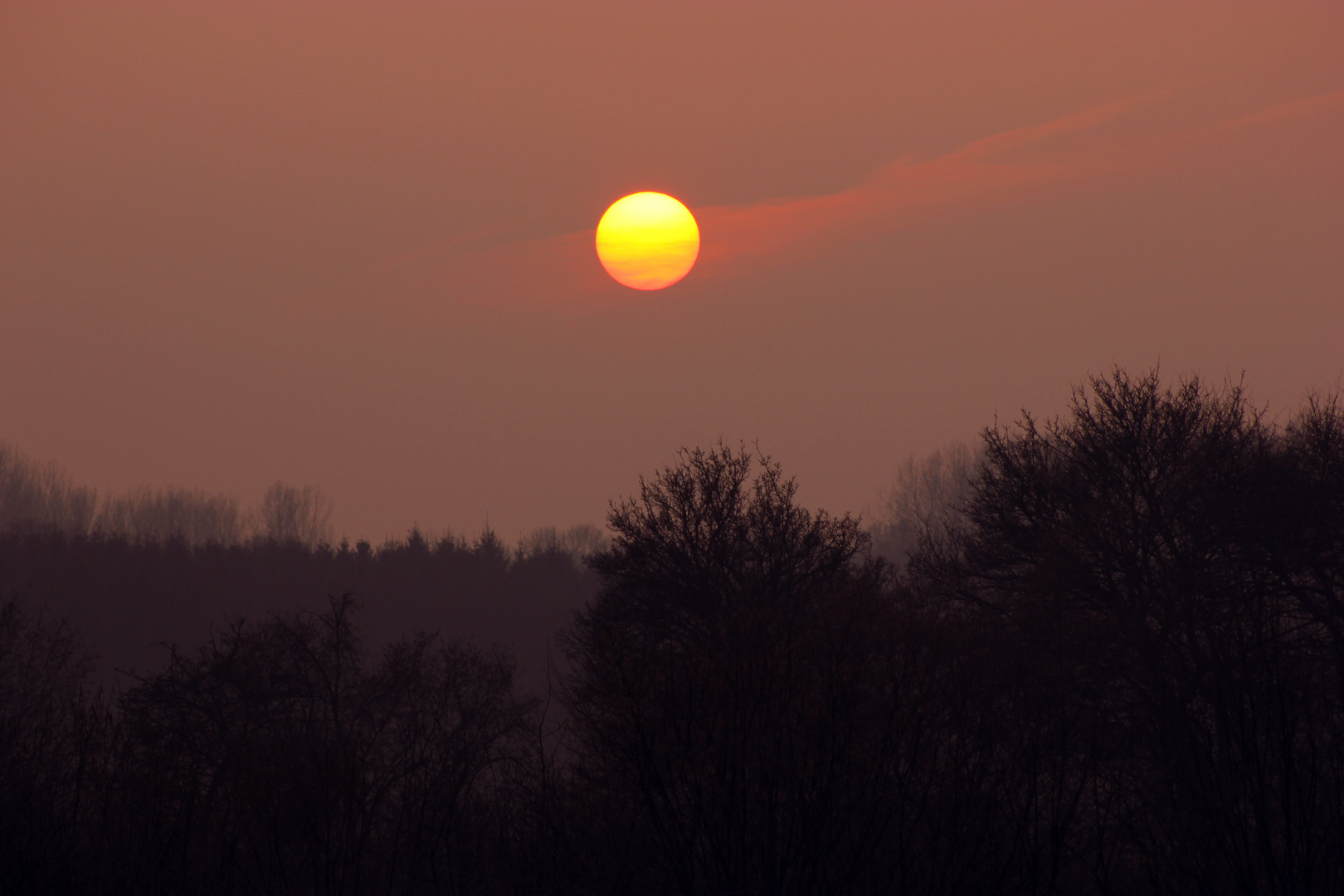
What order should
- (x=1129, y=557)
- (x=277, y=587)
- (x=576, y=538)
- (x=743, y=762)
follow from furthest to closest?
(x=576, y=538), (x=277, y=587), (x=1129, y=557), (x=743, y=762)

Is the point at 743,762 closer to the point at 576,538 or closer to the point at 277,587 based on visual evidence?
the point at 277,587

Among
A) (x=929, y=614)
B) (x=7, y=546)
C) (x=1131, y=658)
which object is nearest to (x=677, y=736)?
(x=929, y=614)

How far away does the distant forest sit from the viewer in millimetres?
10602

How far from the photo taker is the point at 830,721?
1082 cm

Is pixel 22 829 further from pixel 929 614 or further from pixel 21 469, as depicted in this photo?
pixel 21 469

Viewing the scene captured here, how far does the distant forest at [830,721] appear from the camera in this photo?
417 inches

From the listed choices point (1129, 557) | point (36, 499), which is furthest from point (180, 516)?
point (1129, 557)

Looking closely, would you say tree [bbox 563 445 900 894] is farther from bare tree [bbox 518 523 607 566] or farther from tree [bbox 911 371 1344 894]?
bare tree [bbox 518 523 607 566]

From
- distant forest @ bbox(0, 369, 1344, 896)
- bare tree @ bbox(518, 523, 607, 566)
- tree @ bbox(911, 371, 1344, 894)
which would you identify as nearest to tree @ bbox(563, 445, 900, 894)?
distant forest @ bbox(0, 369, 1344, 896)

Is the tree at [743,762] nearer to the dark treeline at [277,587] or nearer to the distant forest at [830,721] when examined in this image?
the distant forest at [830,721]

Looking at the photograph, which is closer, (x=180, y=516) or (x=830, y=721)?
(x=830, y=721)

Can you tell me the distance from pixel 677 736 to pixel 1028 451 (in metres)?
26.4

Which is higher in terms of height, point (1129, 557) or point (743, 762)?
point (1129, 557)

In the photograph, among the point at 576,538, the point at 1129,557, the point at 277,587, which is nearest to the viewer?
the point at 1129,557
